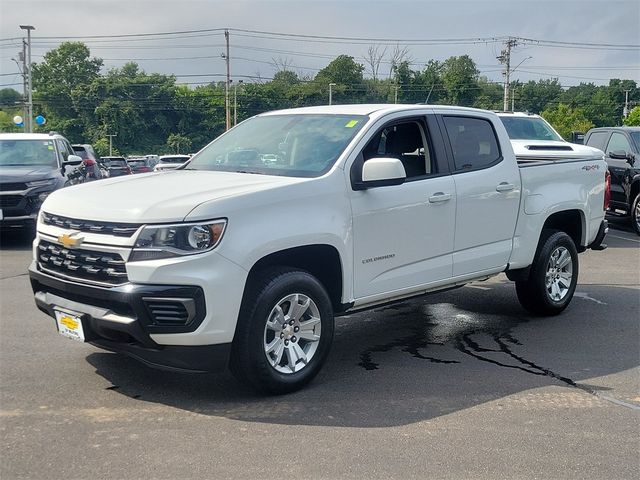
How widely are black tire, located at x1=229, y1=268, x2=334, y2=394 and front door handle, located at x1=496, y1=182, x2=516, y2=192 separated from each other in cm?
230

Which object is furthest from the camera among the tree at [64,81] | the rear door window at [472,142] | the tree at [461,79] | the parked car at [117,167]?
the tree at [64,81]

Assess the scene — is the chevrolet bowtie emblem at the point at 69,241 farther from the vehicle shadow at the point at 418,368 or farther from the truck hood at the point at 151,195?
the vehicle shadow at the point at 418,368

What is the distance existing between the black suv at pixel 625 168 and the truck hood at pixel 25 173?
10677mm

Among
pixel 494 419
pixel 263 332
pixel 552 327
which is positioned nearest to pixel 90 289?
pixel 263 332

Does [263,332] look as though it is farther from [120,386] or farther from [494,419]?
[494,419]

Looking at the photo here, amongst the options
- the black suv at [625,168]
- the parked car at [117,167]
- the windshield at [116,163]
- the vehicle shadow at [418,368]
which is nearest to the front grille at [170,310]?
the vehicle shadow at [418,368]

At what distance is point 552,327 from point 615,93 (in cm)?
9382

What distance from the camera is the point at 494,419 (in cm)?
442

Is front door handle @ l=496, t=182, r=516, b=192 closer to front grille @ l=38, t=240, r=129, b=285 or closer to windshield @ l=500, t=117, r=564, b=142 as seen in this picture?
front grille @ l=38, t=240, r=129, b=285

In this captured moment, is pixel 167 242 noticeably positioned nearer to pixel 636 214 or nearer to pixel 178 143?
pixel 636 214

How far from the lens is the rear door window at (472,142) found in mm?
6156

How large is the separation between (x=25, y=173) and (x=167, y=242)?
8464mm

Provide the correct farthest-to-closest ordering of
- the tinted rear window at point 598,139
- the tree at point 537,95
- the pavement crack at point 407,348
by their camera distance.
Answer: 1. the tree at point 537,95
2. the tinted rear window at point 598,139
3. the pavement crack at point 407,348

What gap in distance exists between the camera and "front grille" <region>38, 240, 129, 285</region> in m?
4.27
